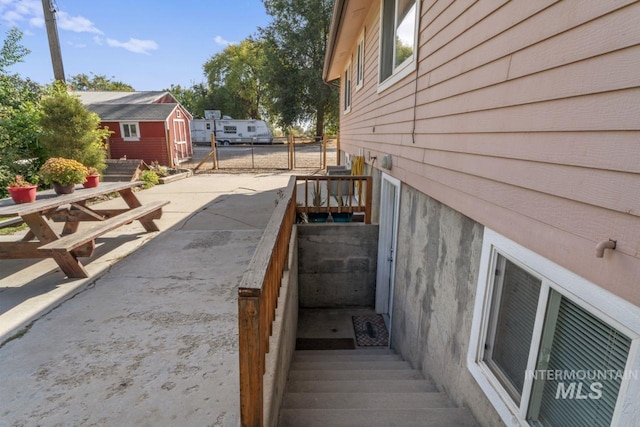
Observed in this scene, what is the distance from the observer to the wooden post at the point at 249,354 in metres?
1.27

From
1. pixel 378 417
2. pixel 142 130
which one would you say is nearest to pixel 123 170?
pixel 142 130

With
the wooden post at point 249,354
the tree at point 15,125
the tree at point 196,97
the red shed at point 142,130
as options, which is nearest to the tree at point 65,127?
the tree at point 15,125

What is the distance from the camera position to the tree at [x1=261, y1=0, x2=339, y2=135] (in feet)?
78.2

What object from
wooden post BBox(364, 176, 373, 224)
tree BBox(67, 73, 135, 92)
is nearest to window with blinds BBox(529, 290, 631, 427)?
wooden post BBox(364, 176, 373, 224)

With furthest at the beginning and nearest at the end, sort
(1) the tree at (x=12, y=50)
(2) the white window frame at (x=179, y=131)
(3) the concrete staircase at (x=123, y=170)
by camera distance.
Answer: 1. (2) the white window frame at (x=179, y=131)
2. (3) the concrete staircase at (x=123, y=170)
3. (1) the tree at (x=12, y=50)

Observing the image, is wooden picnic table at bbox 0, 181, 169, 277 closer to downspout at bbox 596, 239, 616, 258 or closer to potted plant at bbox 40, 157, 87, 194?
potted plant at bbox 40, 157, 87, 194

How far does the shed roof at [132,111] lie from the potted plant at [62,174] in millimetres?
12607

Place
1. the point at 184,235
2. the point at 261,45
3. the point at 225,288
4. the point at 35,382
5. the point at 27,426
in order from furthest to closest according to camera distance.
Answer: the point at 261,45 < the point at 184,235 < the point at 225,288 < the point at 35,382 < the point at 27,426

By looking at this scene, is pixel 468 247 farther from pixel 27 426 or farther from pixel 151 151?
pixel 151 151

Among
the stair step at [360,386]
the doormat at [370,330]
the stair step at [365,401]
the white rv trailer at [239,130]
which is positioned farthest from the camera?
the white rv trailer at [239,130]

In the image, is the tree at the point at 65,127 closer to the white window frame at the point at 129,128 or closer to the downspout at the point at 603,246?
the white window frame at the point at 129,128

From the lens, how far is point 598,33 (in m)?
1.17

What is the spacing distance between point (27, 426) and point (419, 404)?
7.88ft

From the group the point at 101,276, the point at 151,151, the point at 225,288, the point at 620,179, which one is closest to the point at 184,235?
the point at 101,276
